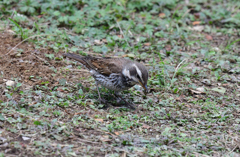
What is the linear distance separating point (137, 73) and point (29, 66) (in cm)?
279

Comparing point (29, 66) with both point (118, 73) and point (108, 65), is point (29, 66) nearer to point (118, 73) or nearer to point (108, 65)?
point (108, 65)

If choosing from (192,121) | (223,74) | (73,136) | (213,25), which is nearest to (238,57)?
(223,74)

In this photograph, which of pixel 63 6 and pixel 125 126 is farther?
pixel 63 6

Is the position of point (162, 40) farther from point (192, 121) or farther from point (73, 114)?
point (73, 114)

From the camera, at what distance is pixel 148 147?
5.28m

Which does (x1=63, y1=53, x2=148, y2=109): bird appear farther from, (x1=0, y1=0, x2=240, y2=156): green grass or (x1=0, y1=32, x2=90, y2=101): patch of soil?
(x1=0, y1=32, x2=90, y2=101): patch of soil

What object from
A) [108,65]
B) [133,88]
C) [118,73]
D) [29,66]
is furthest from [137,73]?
[29,66]

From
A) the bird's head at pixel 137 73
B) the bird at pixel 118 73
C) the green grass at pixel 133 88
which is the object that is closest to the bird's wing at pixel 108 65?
the bird at pixel 118 73

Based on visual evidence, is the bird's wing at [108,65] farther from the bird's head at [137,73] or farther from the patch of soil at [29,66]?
the patch of soil at [29,66]

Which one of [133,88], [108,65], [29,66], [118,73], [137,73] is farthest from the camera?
[133,88]

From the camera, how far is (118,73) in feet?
21.6

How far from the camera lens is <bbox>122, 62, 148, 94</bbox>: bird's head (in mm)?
6227

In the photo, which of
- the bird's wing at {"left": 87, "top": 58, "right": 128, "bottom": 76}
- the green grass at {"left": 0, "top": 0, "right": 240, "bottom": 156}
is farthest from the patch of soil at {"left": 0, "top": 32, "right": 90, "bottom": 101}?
the bird's wing at {"left": 87, "top": 58, "right": 128, "bottom": 76}

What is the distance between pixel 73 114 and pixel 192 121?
2.43 m
